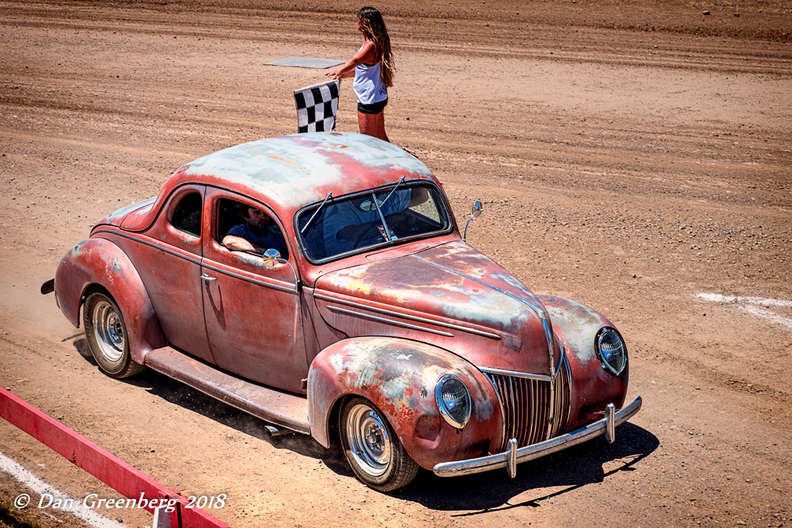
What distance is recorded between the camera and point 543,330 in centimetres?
507

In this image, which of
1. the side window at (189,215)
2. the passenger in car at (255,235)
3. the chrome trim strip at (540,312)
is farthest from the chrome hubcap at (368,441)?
the side window at (189,215)

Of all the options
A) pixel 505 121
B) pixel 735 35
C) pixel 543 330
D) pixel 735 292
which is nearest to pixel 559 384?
pixel 543 330

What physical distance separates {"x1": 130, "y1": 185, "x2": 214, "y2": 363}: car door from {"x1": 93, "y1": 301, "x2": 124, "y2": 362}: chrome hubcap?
1.65 ft

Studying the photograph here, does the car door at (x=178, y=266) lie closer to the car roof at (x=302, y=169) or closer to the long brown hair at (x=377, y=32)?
the car roof at (x=302, y=169)

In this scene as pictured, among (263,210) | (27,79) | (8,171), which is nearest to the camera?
(263,210)

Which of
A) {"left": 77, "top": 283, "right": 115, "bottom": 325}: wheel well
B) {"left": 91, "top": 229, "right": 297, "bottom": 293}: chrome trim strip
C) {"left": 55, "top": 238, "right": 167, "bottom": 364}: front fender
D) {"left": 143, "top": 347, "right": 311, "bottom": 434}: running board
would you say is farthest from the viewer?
{"left": 77, "top": 283, "right": 115, "bottom": 325}: wheel well

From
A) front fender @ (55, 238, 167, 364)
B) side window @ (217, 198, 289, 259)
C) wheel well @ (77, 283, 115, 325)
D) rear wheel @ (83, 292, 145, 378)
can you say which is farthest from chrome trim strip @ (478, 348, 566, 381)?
wheel well @ (77, 283, 115, 325)

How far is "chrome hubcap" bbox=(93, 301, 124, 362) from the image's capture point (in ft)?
21.9

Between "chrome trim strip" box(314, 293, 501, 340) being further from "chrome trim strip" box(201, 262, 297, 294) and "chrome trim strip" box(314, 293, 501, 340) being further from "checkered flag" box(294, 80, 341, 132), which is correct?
"checkered flag" box(294, 80, 341, 132)

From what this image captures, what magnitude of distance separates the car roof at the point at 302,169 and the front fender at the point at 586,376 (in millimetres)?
1652

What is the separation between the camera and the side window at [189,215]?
6.09 m

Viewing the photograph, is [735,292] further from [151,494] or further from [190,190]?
[151,494]

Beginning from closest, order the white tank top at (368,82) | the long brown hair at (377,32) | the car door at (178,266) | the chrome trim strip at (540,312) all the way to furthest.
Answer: the chrome trim strip at (540,312) → the car door at (178,266) → the long brown hair at (377,32) → the white tank top at (368,82)

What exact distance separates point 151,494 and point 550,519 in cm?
240
